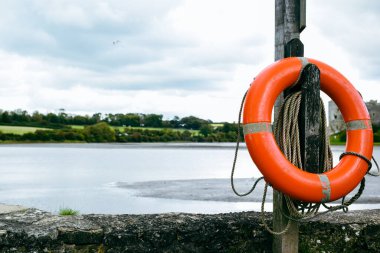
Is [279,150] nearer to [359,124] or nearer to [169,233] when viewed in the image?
[359,124]

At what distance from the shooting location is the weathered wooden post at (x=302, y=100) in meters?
2.75

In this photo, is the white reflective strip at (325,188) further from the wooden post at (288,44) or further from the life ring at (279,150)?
the wooden post at (288,44)

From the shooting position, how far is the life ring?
8.54ft

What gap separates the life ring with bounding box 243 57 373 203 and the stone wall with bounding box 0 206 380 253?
45cm

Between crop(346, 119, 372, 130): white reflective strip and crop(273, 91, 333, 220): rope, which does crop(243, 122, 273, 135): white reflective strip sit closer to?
crop(273, 91, 333, 220): rope

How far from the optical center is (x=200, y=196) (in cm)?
970

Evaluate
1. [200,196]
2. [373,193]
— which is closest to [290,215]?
[200,196]

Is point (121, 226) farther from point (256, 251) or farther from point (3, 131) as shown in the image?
point (3, 131)

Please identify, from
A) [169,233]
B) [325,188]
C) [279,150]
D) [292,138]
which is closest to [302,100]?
[292,138]

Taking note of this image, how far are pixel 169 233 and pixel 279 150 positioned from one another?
81 cm

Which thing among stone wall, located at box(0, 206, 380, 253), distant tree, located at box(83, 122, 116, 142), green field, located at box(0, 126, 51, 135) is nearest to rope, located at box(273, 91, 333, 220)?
stone wall, located at box(0, 206, 380, 253)

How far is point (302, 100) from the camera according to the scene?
2762 millimetres

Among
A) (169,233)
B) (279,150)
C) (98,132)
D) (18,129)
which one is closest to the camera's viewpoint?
(279,150)

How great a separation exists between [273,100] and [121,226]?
113 centimetres
